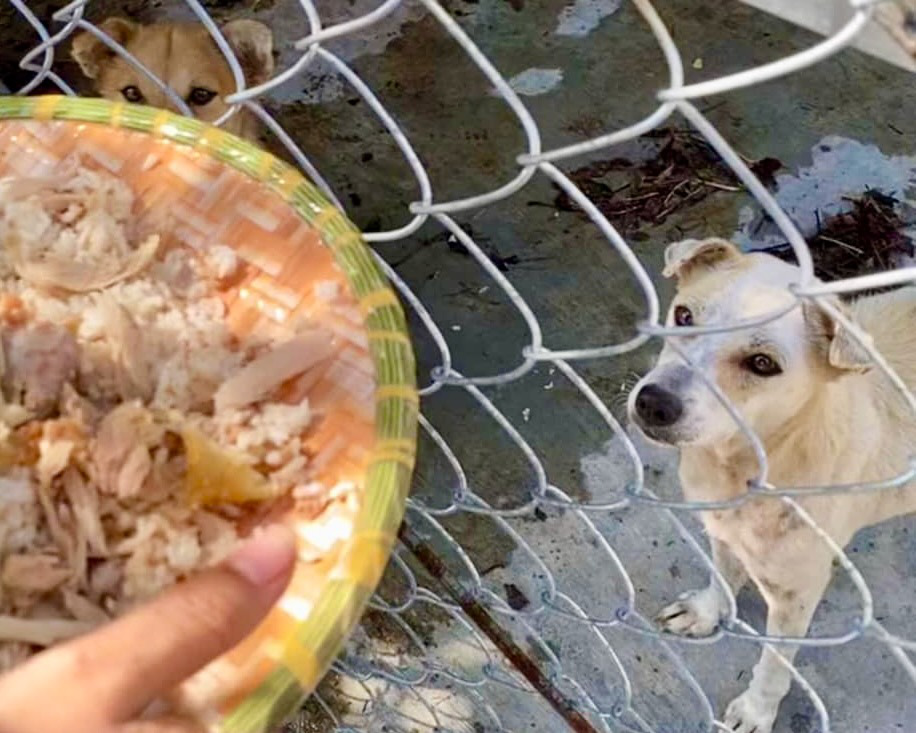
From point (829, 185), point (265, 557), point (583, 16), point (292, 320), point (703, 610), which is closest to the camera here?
point (265, 557)

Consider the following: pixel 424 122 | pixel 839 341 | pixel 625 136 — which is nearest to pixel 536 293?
pixel 424 122

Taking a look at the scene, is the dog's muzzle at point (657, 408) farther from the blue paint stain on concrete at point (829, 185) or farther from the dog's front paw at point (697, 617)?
the blue paint stain on concrete at point (829, 185)

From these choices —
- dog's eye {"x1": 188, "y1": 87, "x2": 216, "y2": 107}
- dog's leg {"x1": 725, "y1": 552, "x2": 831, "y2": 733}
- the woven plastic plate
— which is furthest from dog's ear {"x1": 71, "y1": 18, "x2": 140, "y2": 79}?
dog's leg {"x1": 725, "y1": 552, "x2": 831, "y2": 733}

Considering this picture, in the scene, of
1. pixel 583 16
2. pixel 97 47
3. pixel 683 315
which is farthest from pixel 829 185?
pixel 97 47

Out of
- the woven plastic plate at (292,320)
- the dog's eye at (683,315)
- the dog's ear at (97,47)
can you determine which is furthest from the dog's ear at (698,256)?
the dog's ear at (97,47)

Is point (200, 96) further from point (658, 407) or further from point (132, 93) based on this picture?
point (658, 407)

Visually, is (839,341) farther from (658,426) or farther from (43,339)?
(43,339)
